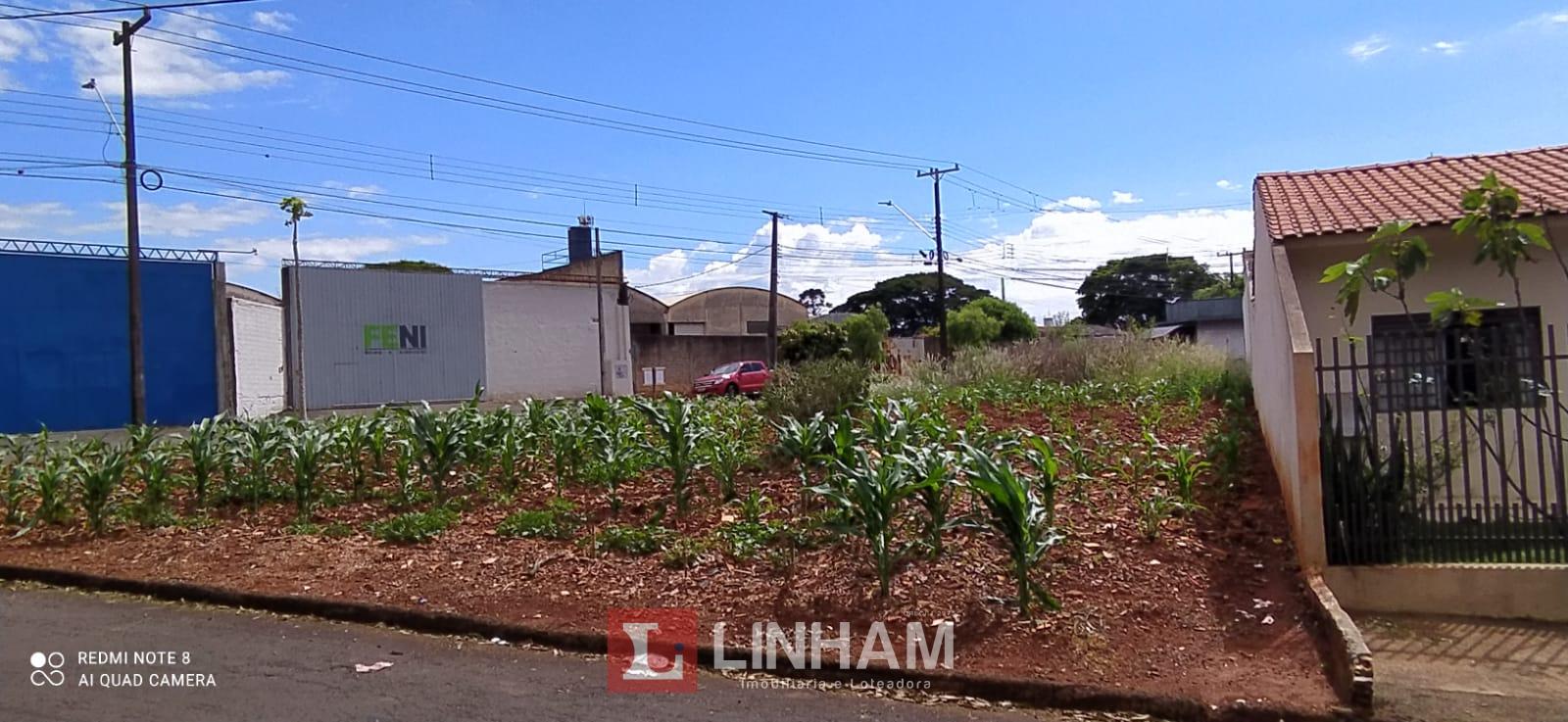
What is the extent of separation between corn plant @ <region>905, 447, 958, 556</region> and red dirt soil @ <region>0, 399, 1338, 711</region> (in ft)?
0.55

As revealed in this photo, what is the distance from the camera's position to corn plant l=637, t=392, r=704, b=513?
8.55 m

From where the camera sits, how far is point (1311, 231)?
10844 mm

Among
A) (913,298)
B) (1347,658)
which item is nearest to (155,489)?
(1347,658)

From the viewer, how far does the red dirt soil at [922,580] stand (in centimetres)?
578

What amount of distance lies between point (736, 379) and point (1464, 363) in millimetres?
30947

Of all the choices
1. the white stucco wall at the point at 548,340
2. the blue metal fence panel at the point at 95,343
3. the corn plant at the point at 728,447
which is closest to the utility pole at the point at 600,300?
the white stucco wall at the point at 548,340

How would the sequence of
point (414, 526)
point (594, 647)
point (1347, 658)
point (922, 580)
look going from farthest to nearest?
point (414, 526) < point (922, 580) < point (594, 647) < point (1347, 658)

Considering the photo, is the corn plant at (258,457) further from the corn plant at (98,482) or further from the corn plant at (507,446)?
the corn plant at (507,446)

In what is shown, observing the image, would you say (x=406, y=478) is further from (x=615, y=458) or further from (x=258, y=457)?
(x=615, y=458)

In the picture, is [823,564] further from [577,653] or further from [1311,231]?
[1311,231]

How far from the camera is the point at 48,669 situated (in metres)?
5.86

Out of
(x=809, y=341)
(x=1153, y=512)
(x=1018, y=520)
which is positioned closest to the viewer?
(x=1018, y=520)

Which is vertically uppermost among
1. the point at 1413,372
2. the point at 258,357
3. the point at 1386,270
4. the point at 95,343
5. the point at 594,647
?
the point at 95,343

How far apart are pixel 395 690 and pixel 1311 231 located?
942 cm
